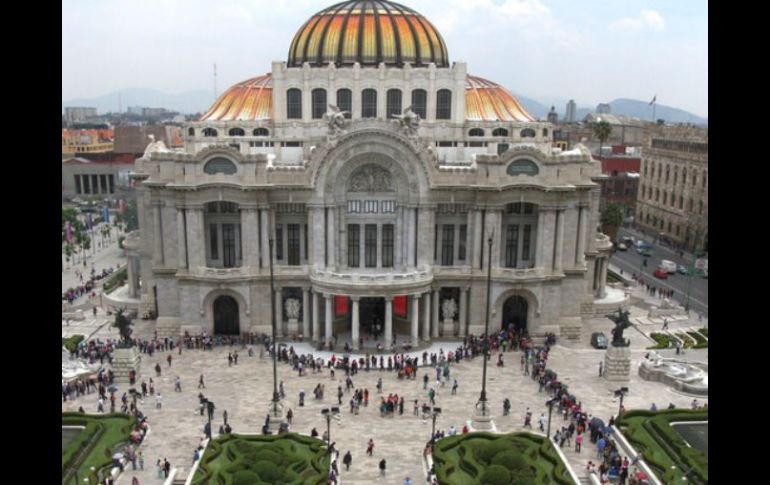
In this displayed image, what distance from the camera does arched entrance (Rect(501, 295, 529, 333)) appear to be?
60.6 meters

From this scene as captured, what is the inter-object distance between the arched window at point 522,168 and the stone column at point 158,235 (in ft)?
98.2

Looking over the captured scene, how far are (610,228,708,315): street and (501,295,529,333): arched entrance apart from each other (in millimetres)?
21436

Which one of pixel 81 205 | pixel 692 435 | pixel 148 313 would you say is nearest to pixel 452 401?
pixel 692 435

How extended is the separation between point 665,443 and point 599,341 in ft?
65.8

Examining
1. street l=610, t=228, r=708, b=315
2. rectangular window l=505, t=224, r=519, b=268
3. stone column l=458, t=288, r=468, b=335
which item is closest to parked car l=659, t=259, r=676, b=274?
street l=610, t=228, r=708, b=315

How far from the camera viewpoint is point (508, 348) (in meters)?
58.0

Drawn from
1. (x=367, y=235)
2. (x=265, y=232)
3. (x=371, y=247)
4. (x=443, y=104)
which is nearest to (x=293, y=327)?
(x=265, y=232)

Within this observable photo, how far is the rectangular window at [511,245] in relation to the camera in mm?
59844

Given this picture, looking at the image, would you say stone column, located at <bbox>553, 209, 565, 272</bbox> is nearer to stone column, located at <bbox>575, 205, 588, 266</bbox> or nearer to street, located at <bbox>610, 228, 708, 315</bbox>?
stone column, located at <bbox>575, 205, 588, 266</bbox>

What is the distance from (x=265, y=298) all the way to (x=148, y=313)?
13.7 metres

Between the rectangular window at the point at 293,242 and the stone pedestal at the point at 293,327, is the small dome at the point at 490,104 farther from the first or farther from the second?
the stone pedestal at the point at 293,327

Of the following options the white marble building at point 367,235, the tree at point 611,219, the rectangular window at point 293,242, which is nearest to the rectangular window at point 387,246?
the white marble building at point 367,235
